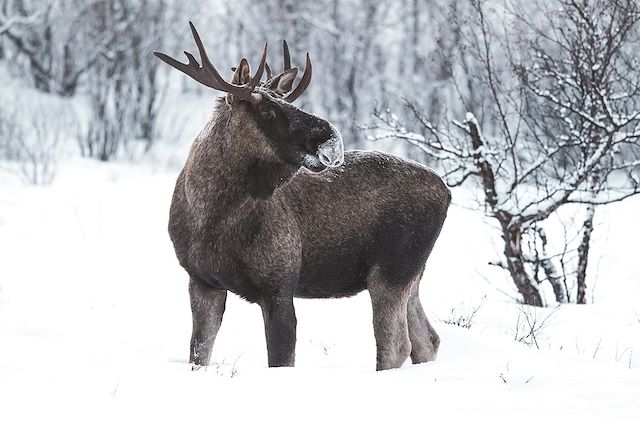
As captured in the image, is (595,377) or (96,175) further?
(96,175)

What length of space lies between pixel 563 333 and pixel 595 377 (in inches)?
125

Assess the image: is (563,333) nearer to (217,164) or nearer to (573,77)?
(573,77)

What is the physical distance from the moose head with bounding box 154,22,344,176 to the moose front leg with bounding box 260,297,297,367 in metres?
0.76

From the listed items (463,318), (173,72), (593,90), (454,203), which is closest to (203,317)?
(463,318)

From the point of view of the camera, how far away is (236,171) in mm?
4719

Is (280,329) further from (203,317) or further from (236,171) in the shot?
(236,171)

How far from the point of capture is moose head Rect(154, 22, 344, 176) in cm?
450

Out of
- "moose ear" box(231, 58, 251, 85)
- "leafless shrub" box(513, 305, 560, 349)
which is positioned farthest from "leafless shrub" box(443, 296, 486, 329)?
"moose ear" box(231, 58, 251, 85)

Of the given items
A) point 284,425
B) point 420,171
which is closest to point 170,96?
point 420,171

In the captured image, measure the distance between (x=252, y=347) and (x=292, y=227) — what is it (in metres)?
1.79

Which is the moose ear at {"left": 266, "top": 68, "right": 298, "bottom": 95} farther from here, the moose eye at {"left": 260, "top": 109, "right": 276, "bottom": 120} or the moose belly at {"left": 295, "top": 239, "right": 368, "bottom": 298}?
the moose belly at {"left": 295, "top": 239, "right": 368, "bottom": 298}

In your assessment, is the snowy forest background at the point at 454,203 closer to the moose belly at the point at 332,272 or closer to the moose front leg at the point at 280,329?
the moose front leg at the point at 280,329

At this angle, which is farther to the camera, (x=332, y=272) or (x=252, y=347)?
(x=252, y=347)

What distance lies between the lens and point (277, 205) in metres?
4.88
